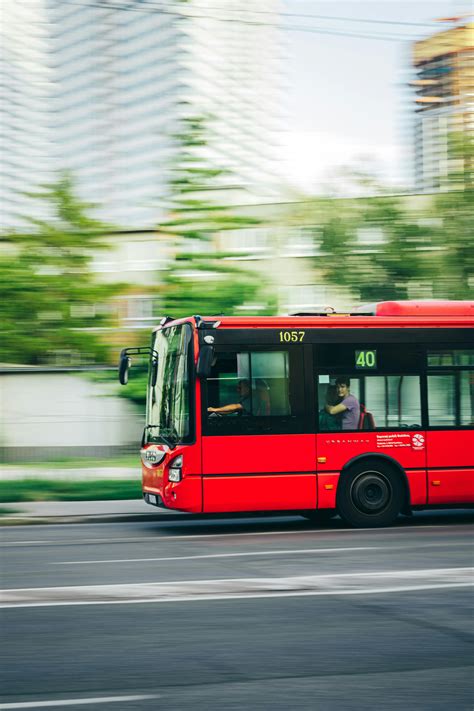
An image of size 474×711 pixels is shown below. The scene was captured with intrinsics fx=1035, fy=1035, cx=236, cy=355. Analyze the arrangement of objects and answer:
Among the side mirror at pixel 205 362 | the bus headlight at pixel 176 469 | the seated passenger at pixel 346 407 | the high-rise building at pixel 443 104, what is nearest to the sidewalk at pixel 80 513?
the bus headlight at pixel 176 469

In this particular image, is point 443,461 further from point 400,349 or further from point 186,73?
point 186,73

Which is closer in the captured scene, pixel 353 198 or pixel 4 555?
pixel 4 555

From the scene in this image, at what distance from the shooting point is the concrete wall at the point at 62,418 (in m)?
28.8

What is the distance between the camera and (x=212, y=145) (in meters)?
28.5

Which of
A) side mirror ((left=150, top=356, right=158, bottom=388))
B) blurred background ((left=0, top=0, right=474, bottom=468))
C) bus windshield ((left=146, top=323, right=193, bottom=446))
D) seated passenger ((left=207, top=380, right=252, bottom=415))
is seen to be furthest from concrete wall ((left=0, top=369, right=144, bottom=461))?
seated passenger ((left=207, top=380, right=252, bottom=415))

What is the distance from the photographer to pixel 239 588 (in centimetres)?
862

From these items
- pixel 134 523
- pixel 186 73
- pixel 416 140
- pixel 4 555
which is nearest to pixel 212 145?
pixel 416 140

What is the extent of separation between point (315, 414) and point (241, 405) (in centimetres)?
102

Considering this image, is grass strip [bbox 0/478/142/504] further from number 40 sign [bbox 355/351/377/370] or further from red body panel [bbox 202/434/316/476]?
number 40 sign [bbox 355/351/377/370]

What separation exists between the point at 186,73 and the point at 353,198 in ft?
92.3

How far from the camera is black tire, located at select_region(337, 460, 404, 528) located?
13641 millimetres

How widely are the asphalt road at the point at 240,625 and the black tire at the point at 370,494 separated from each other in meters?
1.57

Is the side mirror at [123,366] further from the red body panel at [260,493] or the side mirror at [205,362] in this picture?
the red body panel at [260,493]

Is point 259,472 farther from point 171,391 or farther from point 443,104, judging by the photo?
point 443,104
